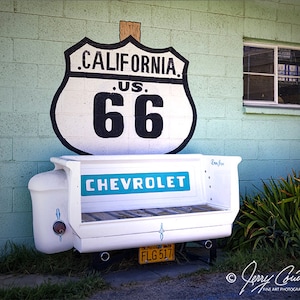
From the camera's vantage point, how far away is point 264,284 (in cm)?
450

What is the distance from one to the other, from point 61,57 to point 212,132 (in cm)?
228

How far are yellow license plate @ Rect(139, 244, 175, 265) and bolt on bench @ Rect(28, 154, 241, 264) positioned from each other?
0.64ft


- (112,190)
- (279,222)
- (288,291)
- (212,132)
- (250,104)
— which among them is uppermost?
(250,104)

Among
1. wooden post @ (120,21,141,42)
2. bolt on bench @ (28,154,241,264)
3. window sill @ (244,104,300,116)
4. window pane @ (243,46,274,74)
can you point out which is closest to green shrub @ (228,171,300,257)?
bolt on bench @ (28,154,241,264)

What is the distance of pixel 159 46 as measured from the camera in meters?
6.02

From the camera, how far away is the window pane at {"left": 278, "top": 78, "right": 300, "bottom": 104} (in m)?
6.88

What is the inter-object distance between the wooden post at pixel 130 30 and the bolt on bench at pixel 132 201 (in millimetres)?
1618

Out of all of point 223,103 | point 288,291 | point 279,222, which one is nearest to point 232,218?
point 279,222

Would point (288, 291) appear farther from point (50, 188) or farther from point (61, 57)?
point (61, 57)

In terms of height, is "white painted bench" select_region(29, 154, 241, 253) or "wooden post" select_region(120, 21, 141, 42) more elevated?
"wooden post" select_region(120, 21, 141, 42)

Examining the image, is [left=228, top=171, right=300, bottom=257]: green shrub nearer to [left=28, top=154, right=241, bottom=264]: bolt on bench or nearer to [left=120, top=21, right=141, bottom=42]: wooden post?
[left=28, top=154, right=241, bottom=264]: bolt on bench

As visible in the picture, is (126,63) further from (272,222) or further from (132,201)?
(272,222)
